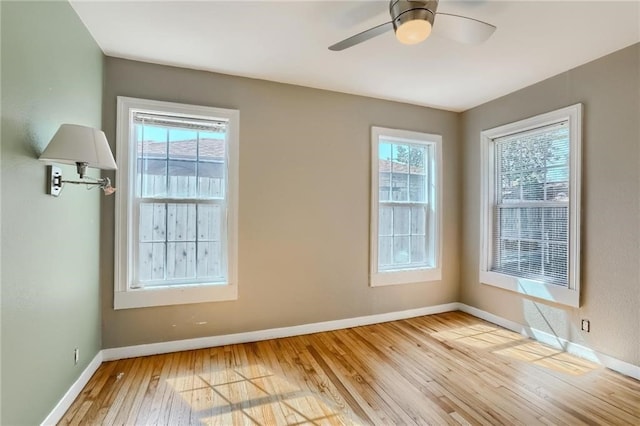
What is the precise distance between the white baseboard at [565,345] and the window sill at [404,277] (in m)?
0.63

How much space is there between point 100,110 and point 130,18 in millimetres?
799

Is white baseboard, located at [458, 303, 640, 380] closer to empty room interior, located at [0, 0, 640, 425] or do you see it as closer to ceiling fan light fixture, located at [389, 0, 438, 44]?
empty room interior, located at [0, 0, 640, 425]

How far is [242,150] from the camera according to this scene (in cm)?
284

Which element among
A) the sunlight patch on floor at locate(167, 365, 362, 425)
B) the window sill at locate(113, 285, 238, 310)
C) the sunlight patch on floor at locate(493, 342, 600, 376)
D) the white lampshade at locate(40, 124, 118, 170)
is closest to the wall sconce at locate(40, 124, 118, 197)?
the white lampshade at locate(40, 124, 118, 170)

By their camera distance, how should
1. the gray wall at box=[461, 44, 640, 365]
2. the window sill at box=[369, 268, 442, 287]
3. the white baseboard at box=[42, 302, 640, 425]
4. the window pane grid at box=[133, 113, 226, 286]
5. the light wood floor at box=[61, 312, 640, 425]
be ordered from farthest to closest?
the window sill at box=[369, 268, 442, 287] < the window pane grid at box=[133, 113, 226, 286] < the gray wall at box=[461, 44, 640, 365] < the white baseboard at box=[42, 302, 640, 425] < the light wood floor at box=[61, 312, 640, 425]

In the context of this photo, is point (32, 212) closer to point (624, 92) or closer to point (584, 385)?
point (584, 385)

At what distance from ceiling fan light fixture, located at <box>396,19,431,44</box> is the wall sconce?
1.79 m

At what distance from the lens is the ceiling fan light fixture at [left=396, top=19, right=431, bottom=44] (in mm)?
1492

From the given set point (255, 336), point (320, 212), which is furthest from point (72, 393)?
point (320, 212)

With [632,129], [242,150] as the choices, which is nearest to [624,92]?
[632,129]

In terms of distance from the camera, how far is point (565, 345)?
8.87 feet

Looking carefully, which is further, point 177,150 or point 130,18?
point 177,150

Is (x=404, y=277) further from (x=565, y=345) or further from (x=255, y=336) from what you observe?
(x=255, y=336)

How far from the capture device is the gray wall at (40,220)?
1.34m
